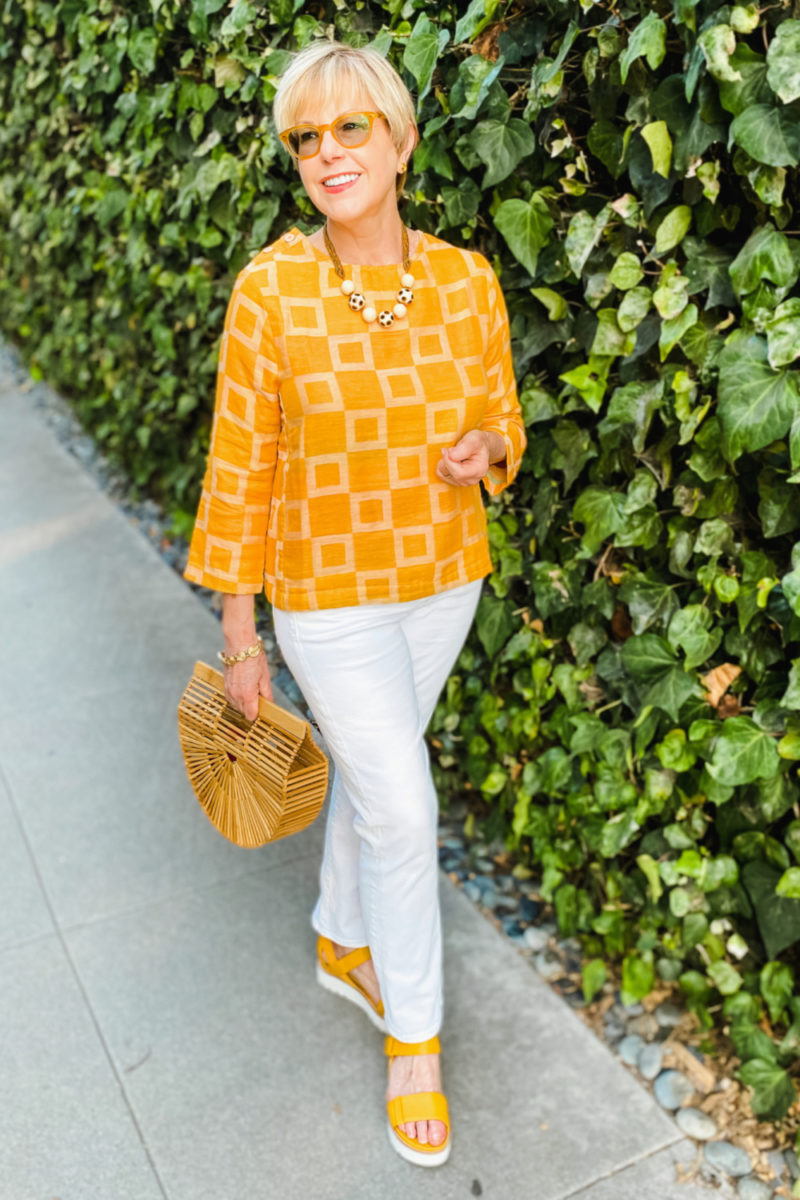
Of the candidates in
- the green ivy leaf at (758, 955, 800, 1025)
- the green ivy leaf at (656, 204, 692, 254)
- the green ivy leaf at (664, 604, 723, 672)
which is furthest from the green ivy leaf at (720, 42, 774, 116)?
the green ivy leaf at (758, 955, 800, 1025)

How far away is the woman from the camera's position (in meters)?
1.72

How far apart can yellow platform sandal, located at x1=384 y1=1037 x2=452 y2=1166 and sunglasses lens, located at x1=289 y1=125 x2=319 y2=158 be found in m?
1.68

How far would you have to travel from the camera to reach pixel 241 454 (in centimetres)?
181

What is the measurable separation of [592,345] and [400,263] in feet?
1.51

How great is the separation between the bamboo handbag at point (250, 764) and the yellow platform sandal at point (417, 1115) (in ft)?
1.83

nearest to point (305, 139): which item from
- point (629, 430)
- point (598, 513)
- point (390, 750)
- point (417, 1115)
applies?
point (629, 430)

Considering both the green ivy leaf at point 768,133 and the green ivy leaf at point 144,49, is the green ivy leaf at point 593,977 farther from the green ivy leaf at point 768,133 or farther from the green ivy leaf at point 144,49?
the green ivy leaf at point 144,49

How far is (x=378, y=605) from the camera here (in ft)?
6.26

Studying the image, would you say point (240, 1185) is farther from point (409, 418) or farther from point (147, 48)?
point (147, 48)

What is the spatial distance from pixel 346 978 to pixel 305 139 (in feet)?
5.78

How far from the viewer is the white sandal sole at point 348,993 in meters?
2.39

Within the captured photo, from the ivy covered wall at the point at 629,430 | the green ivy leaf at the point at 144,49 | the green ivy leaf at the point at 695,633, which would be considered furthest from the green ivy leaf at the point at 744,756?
the green ivy leaf at the point at 144,49

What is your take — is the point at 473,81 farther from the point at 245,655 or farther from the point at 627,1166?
the point at 627,1166

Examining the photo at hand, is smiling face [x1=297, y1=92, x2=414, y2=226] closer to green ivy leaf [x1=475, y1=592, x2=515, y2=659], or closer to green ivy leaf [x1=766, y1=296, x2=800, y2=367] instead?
green ivy leaf [x1=766, y1=296, x2=800, y2=367]
